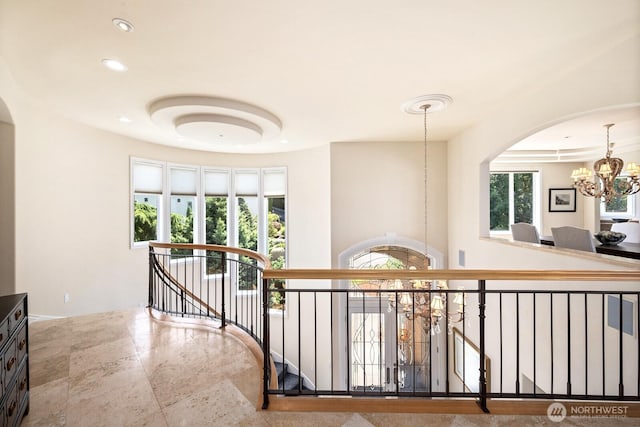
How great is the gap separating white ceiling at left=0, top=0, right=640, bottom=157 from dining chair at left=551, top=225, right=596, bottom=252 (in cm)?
171

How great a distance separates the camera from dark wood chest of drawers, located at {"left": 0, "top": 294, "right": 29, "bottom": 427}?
1.55m

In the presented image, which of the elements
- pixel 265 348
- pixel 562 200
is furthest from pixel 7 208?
pixel 562 200

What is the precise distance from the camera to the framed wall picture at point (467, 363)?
4.32 m

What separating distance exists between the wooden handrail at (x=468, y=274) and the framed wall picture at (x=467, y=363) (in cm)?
267

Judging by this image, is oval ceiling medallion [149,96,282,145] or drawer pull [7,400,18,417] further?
oval ceiling medallion [149,96,282,145]

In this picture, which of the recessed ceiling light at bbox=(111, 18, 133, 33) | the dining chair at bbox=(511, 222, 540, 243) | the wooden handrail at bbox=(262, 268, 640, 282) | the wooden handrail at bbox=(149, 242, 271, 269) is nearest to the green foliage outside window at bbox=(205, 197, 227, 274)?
the wooden handrail at bbox=(149, 242, 271, 269)

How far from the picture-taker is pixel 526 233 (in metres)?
3.98

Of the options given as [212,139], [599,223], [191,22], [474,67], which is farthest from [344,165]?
[599,223]

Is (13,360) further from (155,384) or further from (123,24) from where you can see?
(123,24)

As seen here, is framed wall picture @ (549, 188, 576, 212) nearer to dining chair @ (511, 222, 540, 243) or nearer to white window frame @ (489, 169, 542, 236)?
white window frame @ (489, 169, 542, 236)

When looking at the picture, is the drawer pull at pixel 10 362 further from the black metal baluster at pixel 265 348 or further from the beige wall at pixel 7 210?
the beige wall at pixel 7 210

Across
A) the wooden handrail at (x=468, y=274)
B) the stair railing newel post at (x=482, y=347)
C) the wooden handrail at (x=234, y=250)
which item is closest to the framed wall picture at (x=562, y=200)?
the wooden handrail at (x=468, y=274)

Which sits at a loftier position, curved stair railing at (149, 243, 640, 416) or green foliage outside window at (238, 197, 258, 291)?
green foliage outside window at (238, 197, 258, 291)

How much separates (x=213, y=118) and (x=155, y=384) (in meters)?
2.97
